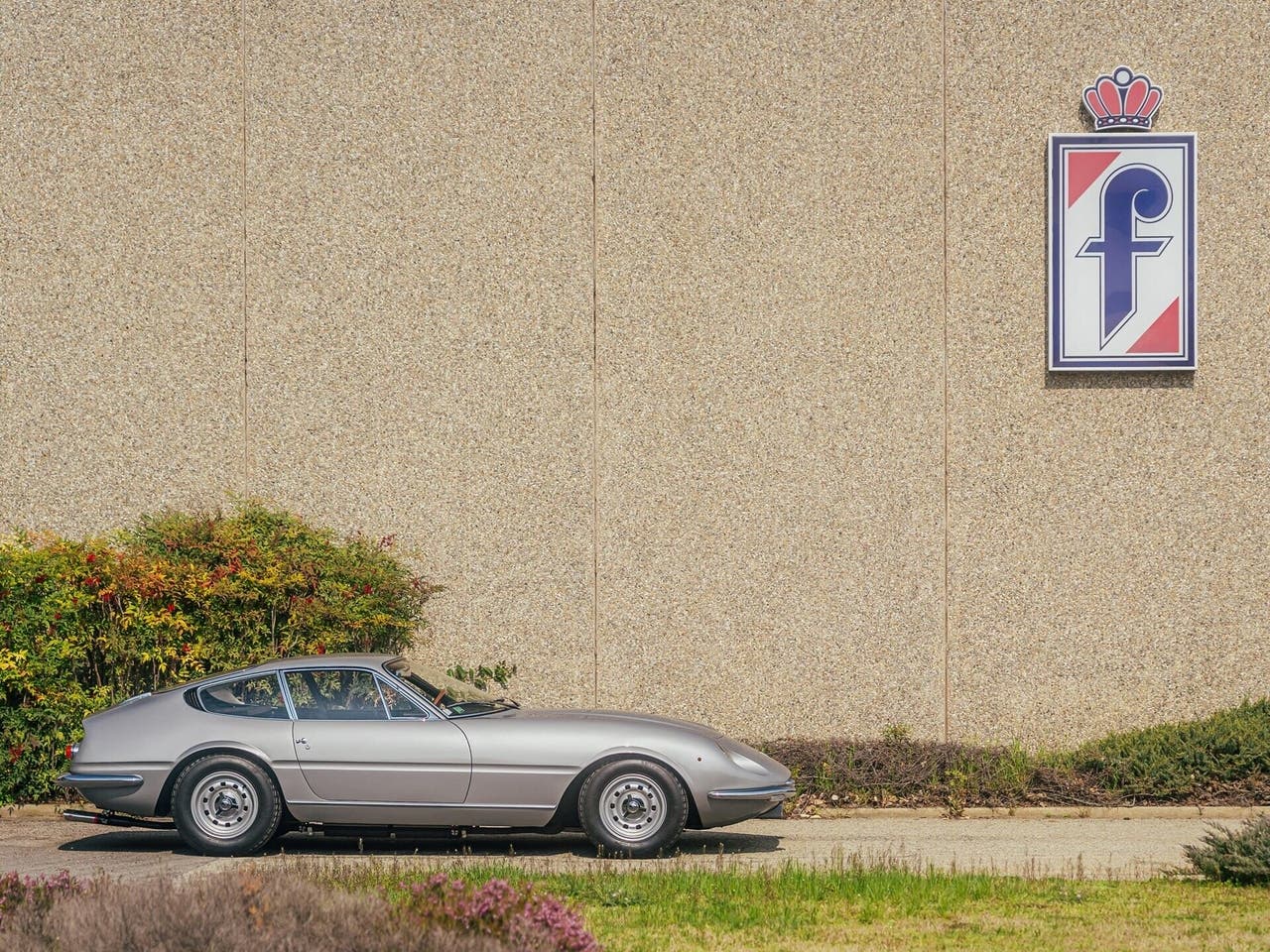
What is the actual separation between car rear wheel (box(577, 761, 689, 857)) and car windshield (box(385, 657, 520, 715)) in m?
0.97

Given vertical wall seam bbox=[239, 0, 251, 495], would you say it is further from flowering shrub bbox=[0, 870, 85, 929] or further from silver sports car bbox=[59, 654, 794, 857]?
flowering shrub bbox=[0, 870, 85, 929]

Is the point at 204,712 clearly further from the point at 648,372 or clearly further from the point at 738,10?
the point at 738,10

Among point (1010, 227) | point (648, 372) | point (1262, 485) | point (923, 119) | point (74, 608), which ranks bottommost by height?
point (74, 608)

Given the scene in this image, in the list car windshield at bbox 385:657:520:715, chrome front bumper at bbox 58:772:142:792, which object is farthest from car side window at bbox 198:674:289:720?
car windshield at bbox 385:657:520:715

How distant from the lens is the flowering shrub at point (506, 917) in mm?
5375

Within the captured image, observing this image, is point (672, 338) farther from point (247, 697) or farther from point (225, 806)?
point (225, 806)

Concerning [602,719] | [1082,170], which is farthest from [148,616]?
[1082,170]

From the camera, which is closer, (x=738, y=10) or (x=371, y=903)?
(x=371, y=903)

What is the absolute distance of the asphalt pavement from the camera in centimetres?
829

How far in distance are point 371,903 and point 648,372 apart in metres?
7.15

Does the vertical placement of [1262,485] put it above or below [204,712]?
above

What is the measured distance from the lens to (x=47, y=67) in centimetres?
1244

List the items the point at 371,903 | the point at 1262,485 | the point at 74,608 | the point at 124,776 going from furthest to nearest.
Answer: the point at 1262,485, the point at 74,608, the point at 124,776, the point at 371,903

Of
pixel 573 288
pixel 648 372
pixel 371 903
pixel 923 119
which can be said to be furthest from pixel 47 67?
pixel 371 903
